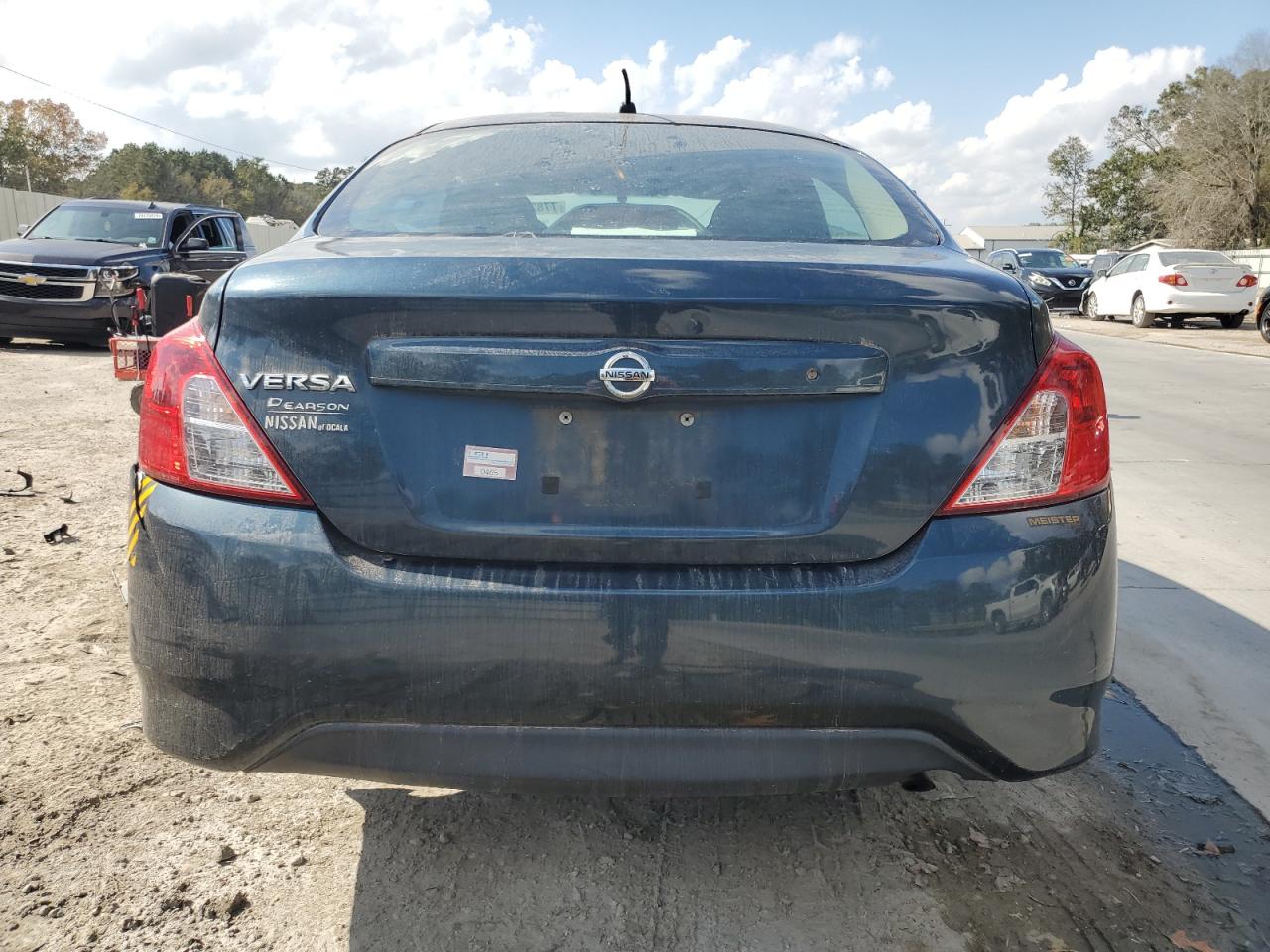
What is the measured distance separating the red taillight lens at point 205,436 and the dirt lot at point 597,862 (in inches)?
36.3

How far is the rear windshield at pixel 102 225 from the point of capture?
44.6 ft

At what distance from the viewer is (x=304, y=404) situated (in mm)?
1890

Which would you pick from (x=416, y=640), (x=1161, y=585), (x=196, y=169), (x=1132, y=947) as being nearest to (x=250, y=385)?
(x=416, y=640)

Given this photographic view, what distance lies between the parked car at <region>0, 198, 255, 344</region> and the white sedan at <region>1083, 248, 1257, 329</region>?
18.0 metres

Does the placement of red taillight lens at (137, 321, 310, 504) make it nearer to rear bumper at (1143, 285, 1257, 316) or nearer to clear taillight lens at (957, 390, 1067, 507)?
clear taillight lens at (957, 390, 1067, 507)

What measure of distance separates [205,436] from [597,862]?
126 centimetres

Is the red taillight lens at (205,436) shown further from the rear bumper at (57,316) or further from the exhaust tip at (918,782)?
the rear bumper at (57,316)

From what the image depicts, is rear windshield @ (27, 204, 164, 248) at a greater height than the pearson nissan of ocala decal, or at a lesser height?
greater

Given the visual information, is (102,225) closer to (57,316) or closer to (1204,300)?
(57,316)

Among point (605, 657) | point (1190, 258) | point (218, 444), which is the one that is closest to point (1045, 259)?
point (1190, 258)

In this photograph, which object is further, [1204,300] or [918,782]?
[1204,300]

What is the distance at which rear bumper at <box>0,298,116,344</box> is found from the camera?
12.6m

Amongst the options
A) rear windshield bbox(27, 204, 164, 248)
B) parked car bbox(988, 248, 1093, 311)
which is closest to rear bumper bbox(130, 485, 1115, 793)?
rear windshield bbox(27, 204, 164, 248)

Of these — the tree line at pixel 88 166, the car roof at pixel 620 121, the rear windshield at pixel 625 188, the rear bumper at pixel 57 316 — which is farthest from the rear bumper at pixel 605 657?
the tree line at pixel 88 166
